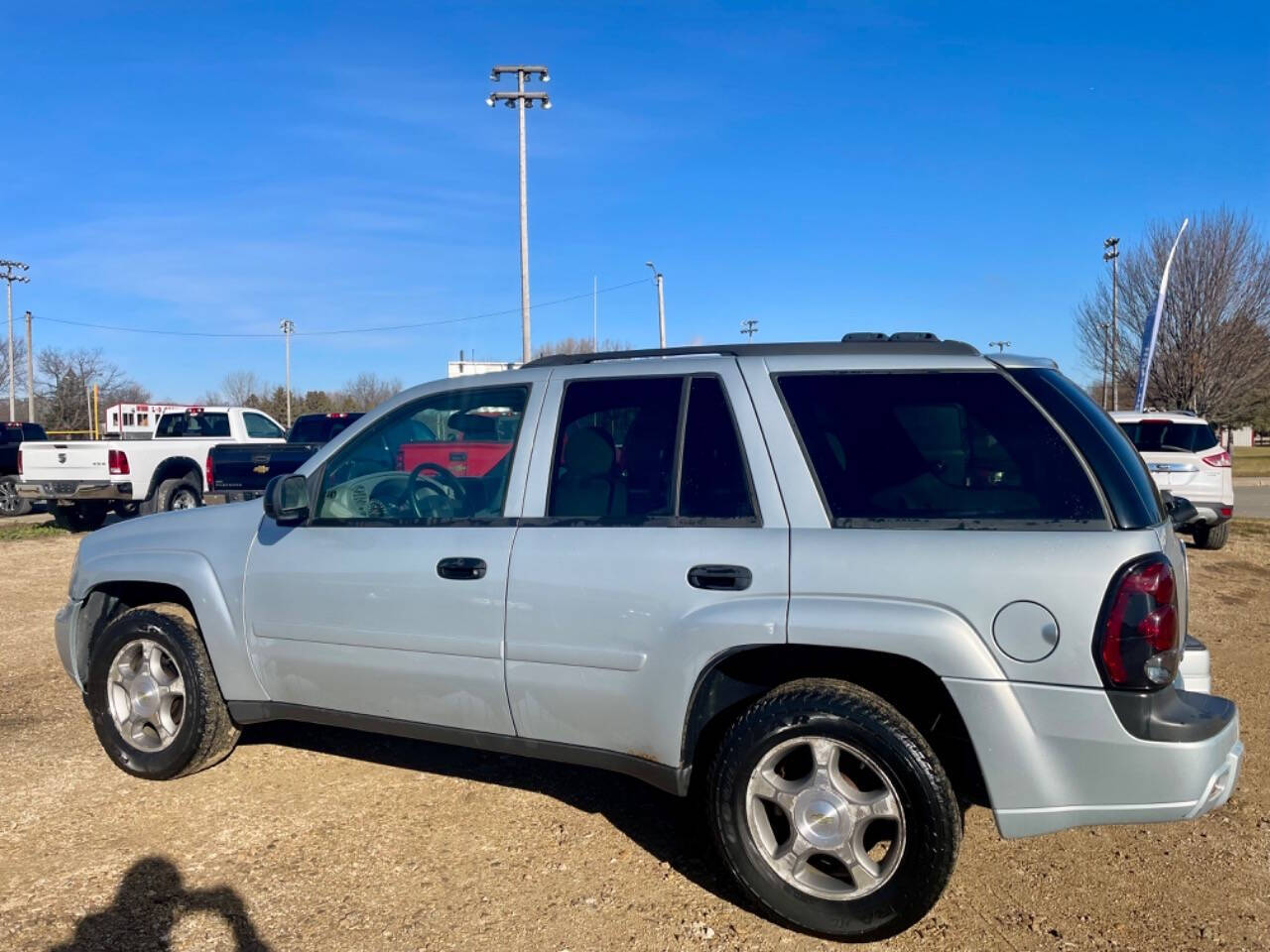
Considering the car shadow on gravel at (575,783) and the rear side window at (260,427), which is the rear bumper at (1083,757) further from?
the rear side window at (260,427)

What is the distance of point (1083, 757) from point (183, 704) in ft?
12.1

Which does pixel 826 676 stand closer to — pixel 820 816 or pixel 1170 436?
pixel 820 816

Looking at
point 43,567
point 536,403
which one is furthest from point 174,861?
point 43,567

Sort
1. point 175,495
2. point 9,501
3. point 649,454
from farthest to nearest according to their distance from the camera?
point 9,501 < point 175,495 < point 649,454

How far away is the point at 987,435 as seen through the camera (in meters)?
3.20

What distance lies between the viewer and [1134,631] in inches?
111

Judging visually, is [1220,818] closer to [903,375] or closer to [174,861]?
[903,375]

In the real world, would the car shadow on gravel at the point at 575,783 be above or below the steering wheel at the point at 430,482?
below

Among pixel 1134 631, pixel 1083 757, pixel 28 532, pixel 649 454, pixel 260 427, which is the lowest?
pixel 28 532

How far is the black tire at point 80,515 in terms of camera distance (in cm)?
1538

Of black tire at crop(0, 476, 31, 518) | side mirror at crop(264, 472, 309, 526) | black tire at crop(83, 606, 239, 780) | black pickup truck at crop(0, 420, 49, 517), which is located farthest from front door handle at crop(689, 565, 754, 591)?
black tire at crop(0, 476, 31, 518)

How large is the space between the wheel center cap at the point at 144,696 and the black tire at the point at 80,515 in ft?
40.8

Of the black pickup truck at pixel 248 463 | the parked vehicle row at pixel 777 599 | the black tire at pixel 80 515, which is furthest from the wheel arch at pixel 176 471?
the parked vehicle row at pixel 777 599

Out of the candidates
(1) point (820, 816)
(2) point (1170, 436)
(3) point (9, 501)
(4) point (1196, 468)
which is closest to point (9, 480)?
(3) point (9, 501)
